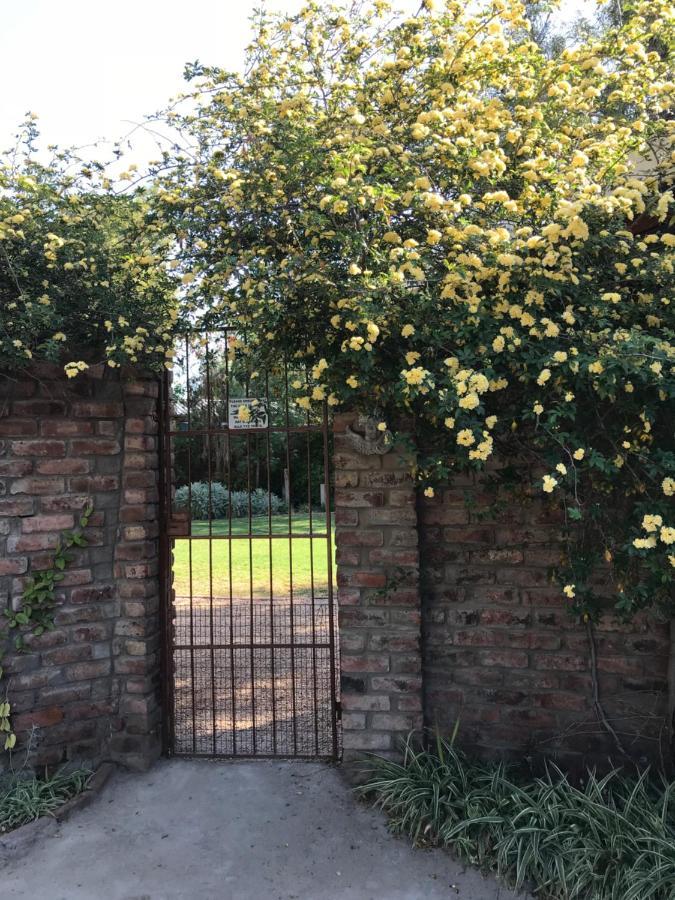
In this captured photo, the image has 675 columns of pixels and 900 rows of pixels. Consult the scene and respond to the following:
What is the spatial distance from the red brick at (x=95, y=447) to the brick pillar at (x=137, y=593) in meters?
0.07

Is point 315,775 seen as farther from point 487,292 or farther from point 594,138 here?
point 594,138

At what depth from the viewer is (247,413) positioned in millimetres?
3086

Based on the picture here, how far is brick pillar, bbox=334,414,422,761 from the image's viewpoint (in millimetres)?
A: 3297

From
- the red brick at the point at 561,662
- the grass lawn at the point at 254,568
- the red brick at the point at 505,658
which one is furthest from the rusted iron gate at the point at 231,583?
the grass lawn at the point at 254,568

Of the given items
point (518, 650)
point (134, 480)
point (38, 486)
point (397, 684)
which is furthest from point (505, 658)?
point (38, 486)

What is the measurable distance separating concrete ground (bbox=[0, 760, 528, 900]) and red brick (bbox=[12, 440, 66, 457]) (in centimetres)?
172

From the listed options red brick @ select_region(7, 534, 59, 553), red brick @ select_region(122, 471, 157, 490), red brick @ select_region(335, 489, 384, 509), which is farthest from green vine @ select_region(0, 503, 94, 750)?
red brick @ select_region(335, 489, 384, 509)

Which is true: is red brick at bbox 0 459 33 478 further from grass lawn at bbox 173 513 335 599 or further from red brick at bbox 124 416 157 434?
grass lawn at bbox 173 513 335 599

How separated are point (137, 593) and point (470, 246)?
242 centimetres

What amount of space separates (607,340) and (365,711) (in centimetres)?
210

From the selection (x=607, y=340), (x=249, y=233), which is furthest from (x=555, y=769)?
(x=249, y=233)

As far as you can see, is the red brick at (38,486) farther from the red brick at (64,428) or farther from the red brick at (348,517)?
the red brick at (348,517)

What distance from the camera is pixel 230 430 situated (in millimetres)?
3605

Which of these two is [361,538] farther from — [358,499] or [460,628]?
[460,628]
